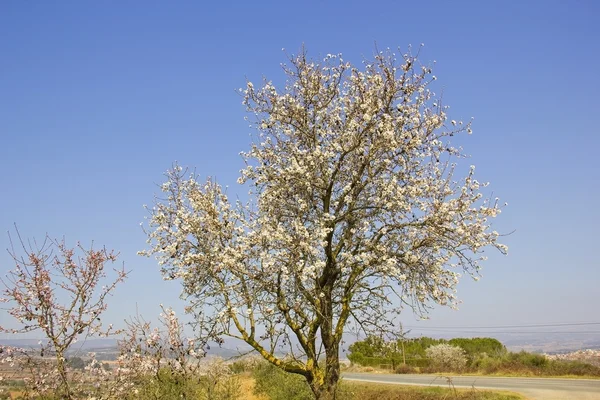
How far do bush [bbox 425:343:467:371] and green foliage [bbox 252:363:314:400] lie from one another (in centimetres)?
1419

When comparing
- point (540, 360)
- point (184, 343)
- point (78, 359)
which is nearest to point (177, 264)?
point (184, 343)

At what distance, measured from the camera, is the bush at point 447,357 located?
35375 millimetres

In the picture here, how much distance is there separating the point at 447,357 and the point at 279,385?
17.6m

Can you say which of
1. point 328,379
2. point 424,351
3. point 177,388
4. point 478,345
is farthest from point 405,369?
point 177,388

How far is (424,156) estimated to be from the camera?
13695mm

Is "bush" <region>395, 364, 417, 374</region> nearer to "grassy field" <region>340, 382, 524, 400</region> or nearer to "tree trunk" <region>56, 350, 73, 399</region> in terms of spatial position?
"grassy field" <region>340, 382, 524, 400</region>

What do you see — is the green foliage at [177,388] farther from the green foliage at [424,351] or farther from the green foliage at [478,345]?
the green foliage at [478,345]

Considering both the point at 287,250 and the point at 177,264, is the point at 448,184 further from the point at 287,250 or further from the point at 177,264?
the point at 177,264

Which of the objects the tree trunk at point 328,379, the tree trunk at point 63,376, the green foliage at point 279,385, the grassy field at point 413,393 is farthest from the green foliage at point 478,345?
the tree trunk at point 63,376

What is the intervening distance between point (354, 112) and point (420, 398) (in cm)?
1251

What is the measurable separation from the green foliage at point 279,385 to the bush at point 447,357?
14187mm

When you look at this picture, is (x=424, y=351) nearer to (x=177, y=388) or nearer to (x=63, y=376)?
(x=177, y=388)

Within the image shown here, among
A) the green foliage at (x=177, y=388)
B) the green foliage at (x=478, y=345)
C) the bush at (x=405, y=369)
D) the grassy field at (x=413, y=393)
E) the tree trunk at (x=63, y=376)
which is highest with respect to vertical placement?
the tree trunk at (x=63, y=376)

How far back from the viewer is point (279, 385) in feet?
78.5
